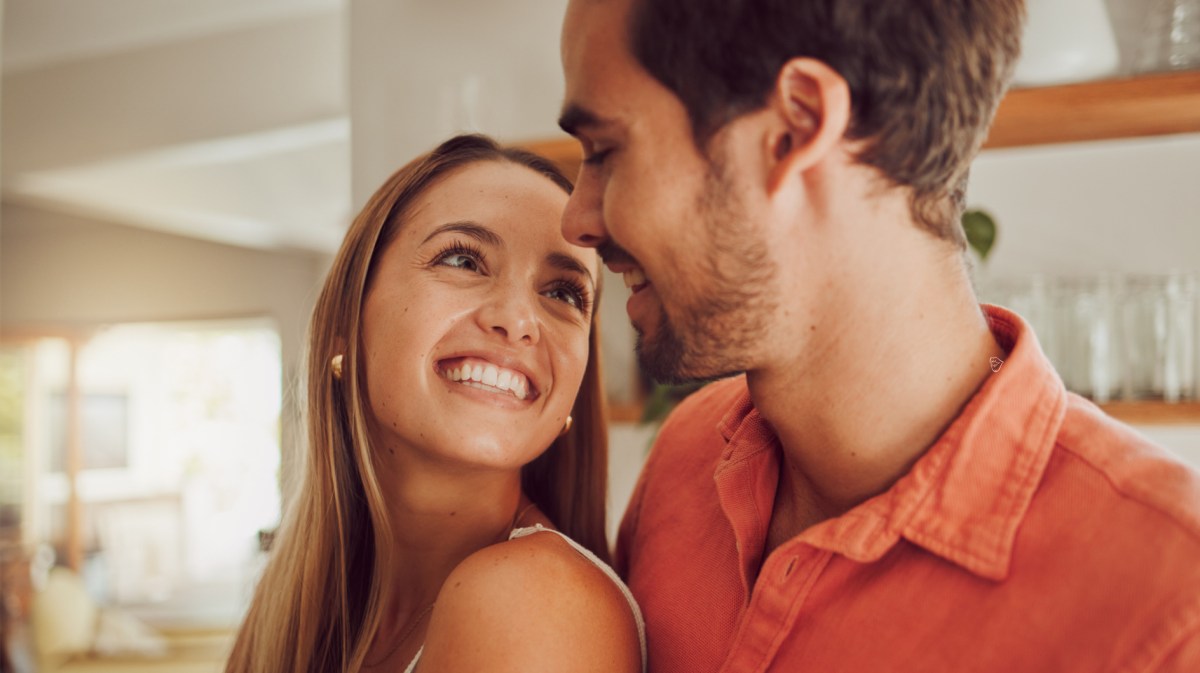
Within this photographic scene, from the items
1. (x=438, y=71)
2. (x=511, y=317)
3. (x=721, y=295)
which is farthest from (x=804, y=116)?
(x=438, y=71)

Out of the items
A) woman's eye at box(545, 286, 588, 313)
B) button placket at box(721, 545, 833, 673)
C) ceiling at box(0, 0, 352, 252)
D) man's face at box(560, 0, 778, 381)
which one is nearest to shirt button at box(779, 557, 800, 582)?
button placket at box(721, 545, 833, 673)

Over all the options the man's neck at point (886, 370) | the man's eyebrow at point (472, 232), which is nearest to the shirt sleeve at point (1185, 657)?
the man's neck at point (886, 370)

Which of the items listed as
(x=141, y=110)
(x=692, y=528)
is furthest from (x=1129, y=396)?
(x=141, y=110)

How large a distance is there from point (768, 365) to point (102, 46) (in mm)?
4846

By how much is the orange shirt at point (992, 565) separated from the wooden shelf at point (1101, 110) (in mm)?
1077

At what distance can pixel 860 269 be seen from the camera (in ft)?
3.12

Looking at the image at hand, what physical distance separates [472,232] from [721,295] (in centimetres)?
48

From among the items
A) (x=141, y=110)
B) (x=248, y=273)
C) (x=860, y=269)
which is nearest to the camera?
(x=860, y=269)

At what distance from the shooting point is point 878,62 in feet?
3.00

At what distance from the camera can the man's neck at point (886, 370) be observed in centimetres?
94

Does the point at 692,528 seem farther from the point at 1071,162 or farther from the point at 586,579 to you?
the point at 1071,162

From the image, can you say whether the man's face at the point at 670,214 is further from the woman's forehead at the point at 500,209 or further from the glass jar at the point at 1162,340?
the glass jar at the point at 1162,340

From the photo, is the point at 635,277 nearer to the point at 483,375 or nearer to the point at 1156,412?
the point at 483,375

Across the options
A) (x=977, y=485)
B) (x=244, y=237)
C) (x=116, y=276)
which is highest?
(x=977, y=485)
